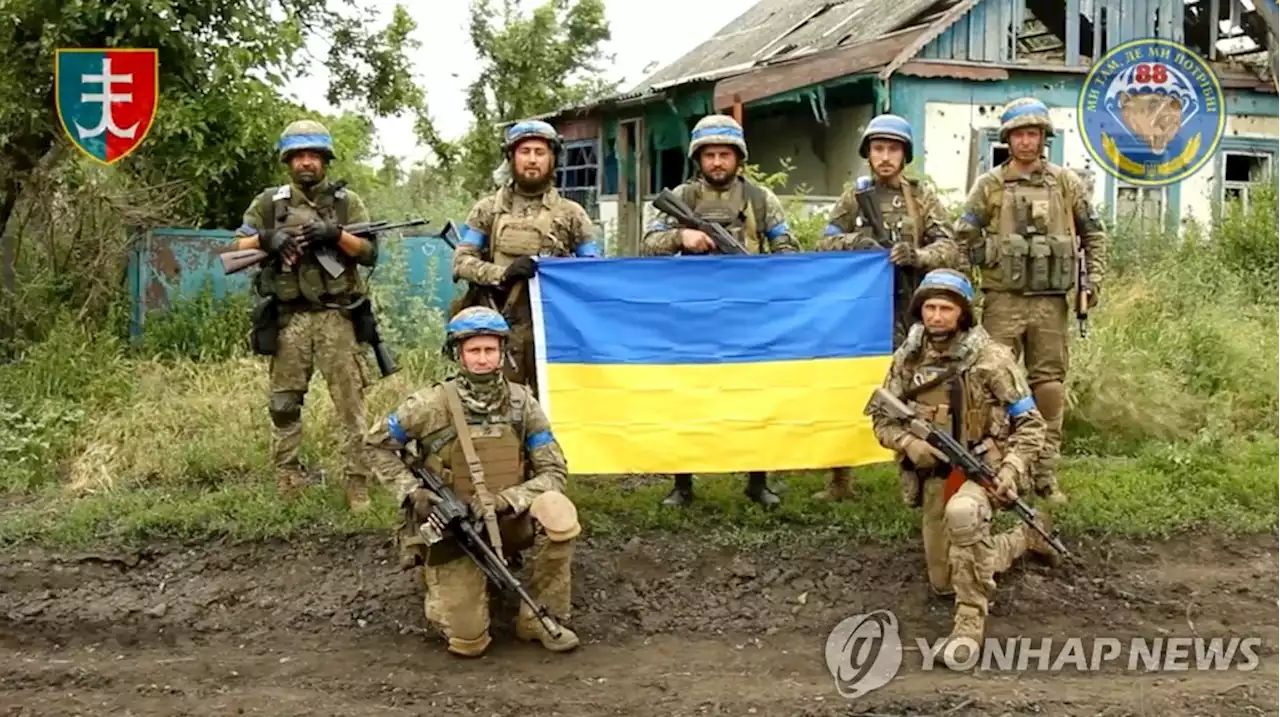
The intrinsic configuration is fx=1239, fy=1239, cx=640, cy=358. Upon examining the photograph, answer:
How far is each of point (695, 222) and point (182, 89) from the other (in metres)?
5.27

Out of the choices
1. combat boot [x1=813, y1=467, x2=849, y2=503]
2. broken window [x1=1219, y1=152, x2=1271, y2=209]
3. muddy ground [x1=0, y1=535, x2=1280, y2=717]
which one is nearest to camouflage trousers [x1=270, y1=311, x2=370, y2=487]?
muddy ground [x1=0, y1=535, x2=1280, y2=717]

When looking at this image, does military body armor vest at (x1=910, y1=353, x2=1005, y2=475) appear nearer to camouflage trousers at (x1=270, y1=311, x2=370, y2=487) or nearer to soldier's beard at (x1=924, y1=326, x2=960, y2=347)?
soldier's beard at (x1=924, y1=326, x2=960, y2=347)

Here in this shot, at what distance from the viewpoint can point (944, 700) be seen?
4473 millimetres

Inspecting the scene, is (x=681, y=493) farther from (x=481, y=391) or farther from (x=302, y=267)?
(x=302, y=267)

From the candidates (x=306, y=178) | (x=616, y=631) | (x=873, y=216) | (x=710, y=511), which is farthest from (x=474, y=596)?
(x=873, y=216)

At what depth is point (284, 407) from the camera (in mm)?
6695

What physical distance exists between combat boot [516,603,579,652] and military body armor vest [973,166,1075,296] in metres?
3.11

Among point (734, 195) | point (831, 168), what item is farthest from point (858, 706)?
point (831, 168)

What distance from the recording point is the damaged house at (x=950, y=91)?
14.1m

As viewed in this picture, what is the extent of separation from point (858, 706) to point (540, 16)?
20.9m

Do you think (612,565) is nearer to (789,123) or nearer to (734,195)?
(734,195)

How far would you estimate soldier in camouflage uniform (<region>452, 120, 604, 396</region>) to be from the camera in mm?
6281

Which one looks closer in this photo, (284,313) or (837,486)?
(284,313)

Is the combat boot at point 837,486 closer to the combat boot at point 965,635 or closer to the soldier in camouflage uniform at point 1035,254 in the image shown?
the soldier in camouflage uniform at point 1035,254
